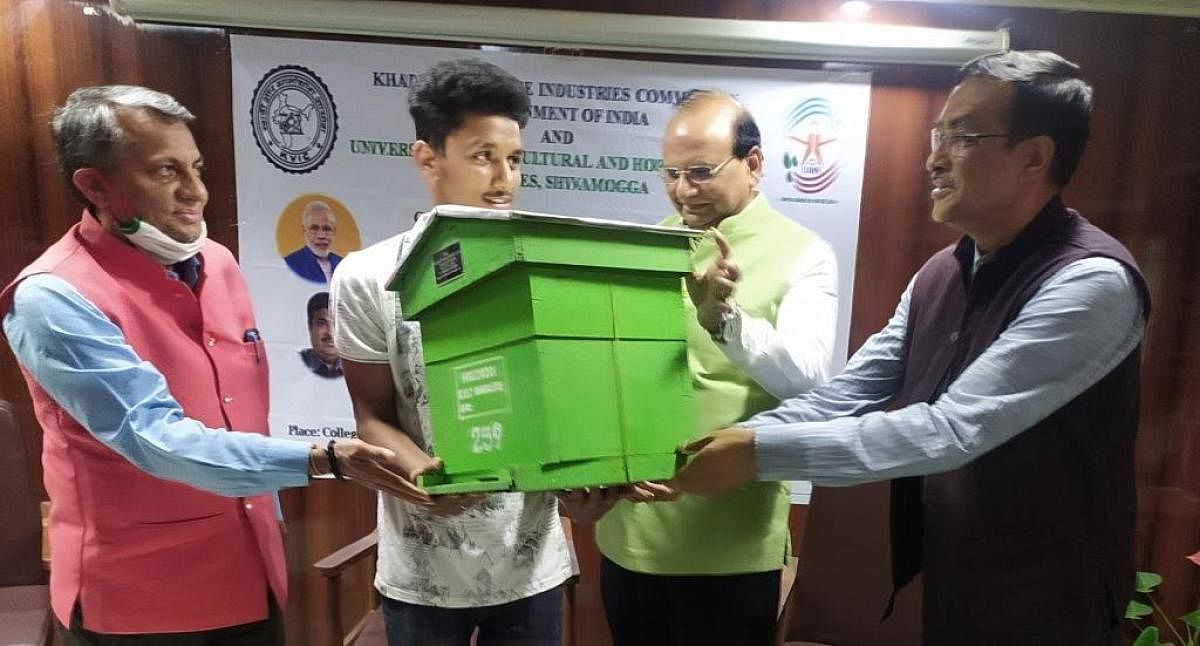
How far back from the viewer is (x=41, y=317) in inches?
45.2

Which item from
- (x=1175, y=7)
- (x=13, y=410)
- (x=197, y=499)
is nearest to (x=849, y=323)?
(x=1175, y=7)

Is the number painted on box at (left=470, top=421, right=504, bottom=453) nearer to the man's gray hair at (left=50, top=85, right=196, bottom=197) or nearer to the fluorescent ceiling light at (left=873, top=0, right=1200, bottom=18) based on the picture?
the man's gray hair at (left=50, top=85, right=196, bottom=197)

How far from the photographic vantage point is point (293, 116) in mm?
2119

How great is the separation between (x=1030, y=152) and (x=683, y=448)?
31.2 inches

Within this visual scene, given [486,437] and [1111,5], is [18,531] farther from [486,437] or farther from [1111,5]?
[1111,5]

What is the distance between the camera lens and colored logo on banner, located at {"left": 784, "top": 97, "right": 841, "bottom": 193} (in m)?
2.16

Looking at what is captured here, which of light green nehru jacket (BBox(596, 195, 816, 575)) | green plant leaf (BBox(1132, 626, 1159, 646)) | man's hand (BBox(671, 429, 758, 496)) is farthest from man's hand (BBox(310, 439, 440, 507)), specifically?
green plant leaf (BBox(1132, 626, 1159, 646))

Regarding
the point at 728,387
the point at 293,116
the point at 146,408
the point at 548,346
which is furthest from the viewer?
the point at 293,116

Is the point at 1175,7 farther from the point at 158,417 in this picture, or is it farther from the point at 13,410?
the point at 13,410

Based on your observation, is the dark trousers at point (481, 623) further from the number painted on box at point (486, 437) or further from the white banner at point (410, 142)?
the white banner at point (410, 142)

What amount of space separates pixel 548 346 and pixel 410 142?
1535mm

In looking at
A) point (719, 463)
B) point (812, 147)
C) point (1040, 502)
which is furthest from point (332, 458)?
point (812, 147)

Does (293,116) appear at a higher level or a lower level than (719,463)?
higher

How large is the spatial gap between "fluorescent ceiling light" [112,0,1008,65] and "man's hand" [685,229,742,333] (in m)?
1.07
